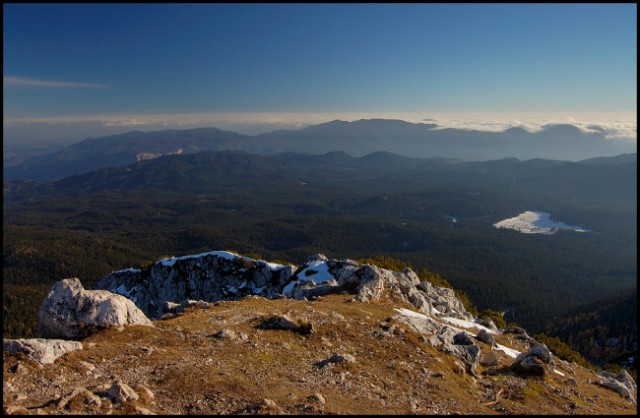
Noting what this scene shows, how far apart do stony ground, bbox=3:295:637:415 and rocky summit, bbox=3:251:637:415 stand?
8 cm

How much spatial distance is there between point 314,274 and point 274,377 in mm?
42334

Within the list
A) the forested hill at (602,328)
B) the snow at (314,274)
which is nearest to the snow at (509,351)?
the snow at (314,274)

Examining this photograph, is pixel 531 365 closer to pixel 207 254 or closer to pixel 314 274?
pixel 314 274

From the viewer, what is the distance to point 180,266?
78.4 metres

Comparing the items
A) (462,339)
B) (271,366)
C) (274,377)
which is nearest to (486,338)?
(462,339)

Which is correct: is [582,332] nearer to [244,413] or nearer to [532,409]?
[532,409]

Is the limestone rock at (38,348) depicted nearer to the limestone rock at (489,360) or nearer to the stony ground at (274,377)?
the stony ground at (274,377)

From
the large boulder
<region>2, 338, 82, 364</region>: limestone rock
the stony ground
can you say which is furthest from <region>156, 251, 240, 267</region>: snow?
<region>2, 338, 82, 364</region>: limestone rock

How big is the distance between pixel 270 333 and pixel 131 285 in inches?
2486

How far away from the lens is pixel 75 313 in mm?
25047

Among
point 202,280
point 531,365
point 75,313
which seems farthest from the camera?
point 202,280

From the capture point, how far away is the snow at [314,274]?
6275 centimetres

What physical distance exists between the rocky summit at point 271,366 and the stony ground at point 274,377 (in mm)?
79

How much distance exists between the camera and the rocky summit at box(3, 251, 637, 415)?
1870 centimetres
